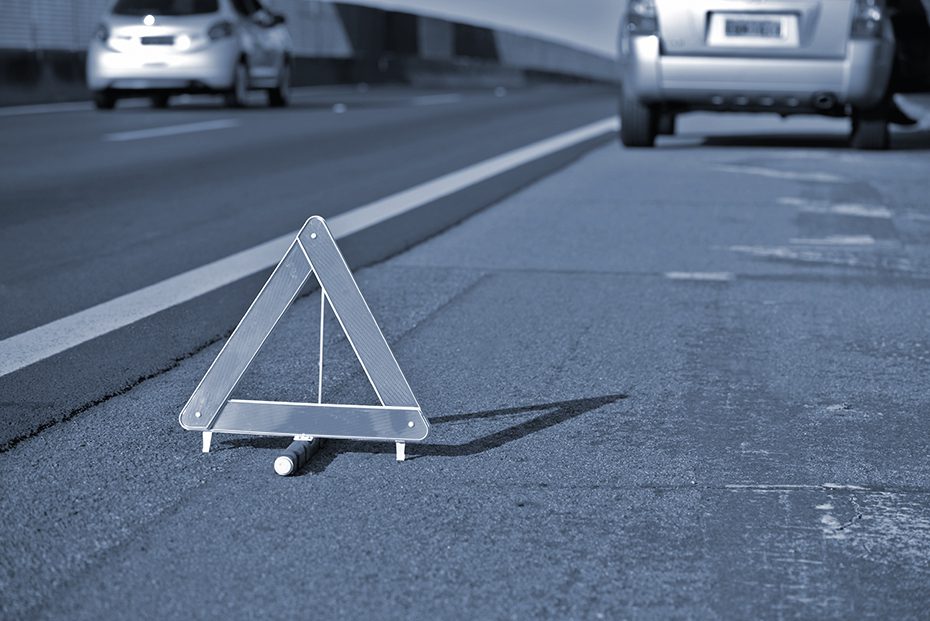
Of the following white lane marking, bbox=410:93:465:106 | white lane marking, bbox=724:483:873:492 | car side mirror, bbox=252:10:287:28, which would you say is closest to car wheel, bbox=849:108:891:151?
car side mirror, bbox=252:10:287:28

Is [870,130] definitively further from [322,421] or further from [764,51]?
[322,421]

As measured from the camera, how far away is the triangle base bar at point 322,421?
13.7 feet

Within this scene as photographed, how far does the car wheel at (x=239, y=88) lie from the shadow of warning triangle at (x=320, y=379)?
644 inches

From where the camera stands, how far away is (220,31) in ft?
65.5

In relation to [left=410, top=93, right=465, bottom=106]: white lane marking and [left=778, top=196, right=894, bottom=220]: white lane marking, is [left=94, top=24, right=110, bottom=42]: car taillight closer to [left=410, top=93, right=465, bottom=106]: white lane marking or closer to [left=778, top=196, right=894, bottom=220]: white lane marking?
[left=410, top=93, right=465, bottom=106]: white lane marking

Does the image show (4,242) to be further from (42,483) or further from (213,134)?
(213,134)

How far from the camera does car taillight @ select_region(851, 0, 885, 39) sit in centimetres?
1299

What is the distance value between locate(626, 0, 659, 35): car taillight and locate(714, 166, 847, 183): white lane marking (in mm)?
1294

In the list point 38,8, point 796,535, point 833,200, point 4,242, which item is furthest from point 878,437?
point 38,8

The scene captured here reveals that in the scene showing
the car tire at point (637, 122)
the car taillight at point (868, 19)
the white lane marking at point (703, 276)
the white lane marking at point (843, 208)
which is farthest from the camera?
the car tire at point (637, 122)

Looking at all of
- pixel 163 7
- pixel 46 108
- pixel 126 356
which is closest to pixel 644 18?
pixel 163 7

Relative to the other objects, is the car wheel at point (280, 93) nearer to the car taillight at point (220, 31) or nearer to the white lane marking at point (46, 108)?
the car taillight at point (220, 31)

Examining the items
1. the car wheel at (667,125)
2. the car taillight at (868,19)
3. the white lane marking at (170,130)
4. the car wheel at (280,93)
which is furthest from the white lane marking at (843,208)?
the car wheel at (280,93)

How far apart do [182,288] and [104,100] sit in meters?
13.8
